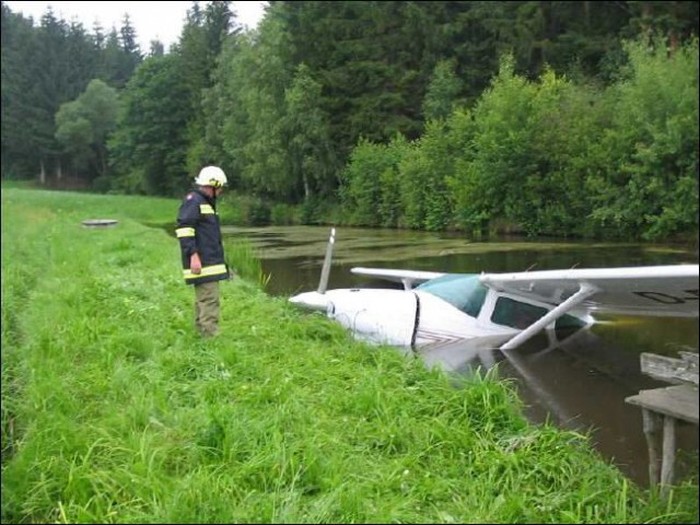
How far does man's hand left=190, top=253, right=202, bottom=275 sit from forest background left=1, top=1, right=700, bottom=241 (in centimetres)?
144

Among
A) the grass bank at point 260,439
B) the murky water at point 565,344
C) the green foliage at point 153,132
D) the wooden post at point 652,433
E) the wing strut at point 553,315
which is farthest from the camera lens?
→ the wing strut at point 553,315

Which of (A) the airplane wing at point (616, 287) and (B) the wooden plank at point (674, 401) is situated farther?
(A) the airplane wing at point (616, 287)

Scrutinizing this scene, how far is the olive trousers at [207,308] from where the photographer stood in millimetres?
6627

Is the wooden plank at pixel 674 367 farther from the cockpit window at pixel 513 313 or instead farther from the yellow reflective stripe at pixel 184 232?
the cockpit window at pixel 513 313

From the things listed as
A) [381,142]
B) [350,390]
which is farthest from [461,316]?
[350,390]

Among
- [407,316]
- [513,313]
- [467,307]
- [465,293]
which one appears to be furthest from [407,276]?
[407,316]

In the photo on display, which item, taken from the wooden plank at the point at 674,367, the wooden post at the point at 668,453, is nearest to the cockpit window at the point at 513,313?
the wooden plank at the point at 674,367

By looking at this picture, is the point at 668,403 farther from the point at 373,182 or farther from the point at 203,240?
the point at 203,240

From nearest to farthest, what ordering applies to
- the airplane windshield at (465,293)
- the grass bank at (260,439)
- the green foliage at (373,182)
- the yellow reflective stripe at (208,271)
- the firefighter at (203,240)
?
1. the grass bank at (260,439)
2. the firefighter at (203,240)
3. the yellow reflective stripe at (208,271)
4. the green foliage at (373,182)
5. the airplane windshield at (465,293)

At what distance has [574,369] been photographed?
7.61 meters

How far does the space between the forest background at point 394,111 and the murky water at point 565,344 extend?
0.48m

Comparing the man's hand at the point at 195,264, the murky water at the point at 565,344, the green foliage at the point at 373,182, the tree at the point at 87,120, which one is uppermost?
the tree at the point at 87,120

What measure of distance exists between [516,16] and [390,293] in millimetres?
4607

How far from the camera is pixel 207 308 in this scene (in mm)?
6750
